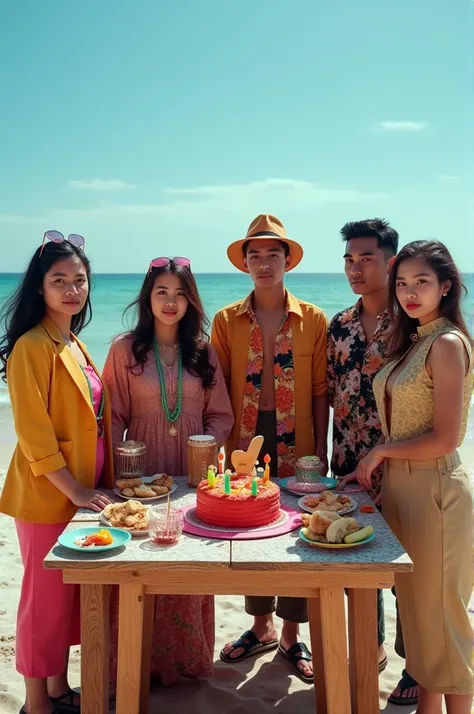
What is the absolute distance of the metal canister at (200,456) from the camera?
3316mm

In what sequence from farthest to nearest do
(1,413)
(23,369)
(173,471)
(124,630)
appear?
1. (1,413)
2. (173,471)
3. (23,369)
4. (124,630)

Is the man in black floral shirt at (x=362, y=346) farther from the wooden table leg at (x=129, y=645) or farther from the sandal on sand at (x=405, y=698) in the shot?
the wooden table leg at (x=129, y=645)

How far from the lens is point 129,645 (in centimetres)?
266

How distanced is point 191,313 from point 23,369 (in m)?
1.10

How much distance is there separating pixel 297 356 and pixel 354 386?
0.42 meters

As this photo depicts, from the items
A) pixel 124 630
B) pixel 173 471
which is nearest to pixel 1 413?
pixel 173 471

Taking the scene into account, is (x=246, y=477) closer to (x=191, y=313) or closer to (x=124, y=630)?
(x=124, y=630)

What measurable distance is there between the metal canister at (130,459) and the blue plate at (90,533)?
1.81 ft

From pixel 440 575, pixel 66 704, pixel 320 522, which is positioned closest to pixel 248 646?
pixel 66 704

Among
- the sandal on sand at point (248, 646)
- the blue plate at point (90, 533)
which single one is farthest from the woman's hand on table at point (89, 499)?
the sandal on sand at point (248, 646)

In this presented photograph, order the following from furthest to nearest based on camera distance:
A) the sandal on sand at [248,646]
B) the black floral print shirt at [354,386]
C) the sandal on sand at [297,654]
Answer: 1. the sandal on sand at [248,646]
2. the sandal on sand at [297,654]
3. the black floral print shirt at [354,386]

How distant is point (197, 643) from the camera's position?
12.4 feet

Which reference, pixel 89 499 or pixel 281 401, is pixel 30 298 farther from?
pixel 281 401

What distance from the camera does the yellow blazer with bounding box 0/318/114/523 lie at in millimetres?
3072
